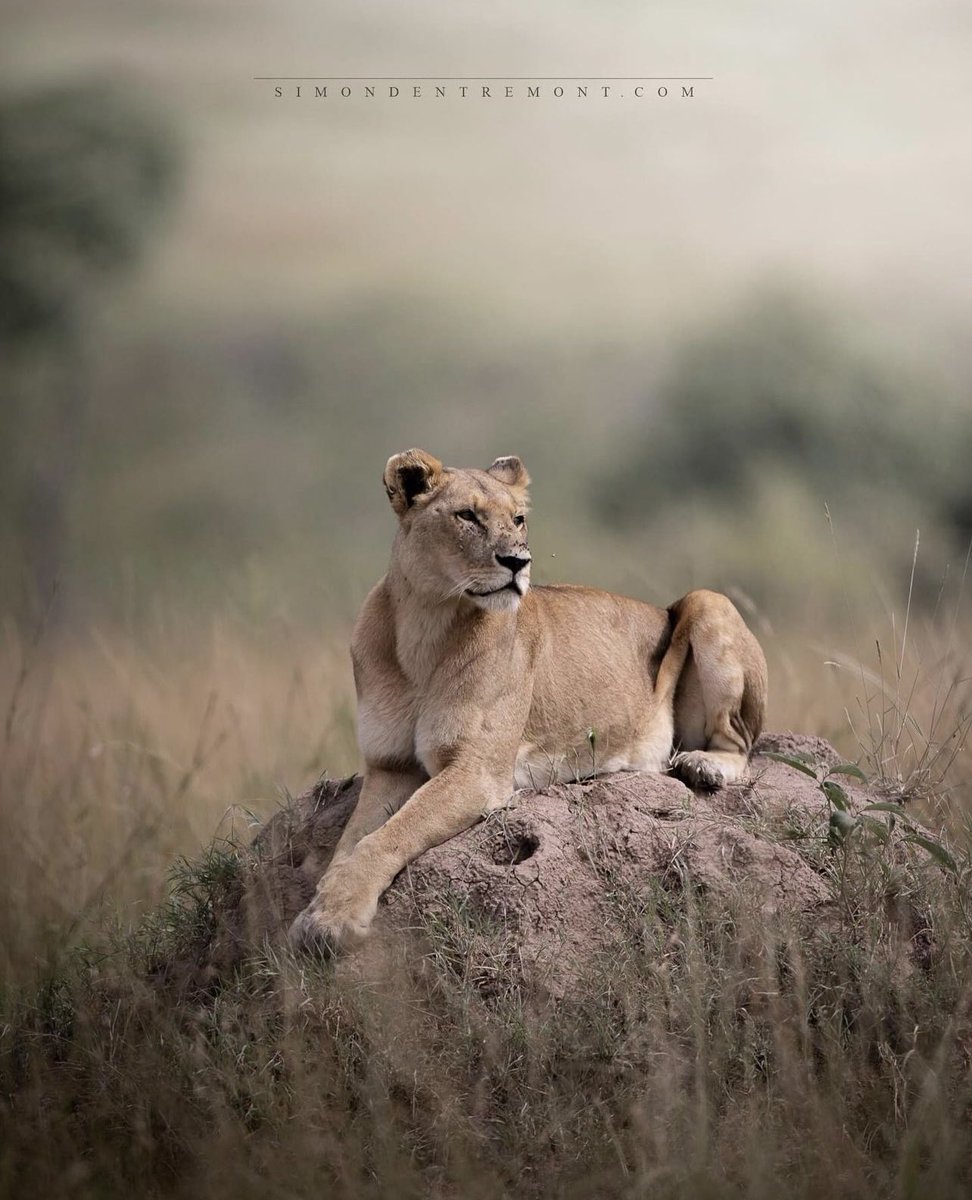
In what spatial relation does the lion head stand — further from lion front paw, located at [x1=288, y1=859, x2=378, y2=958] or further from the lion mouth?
lion front paw, located at [x1=288, y1=859, x2=378, y2=958]

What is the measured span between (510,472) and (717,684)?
5.39 ft

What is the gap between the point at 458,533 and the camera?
6395 mm

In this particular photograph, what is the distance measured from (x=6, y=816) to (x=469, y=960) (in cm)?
353

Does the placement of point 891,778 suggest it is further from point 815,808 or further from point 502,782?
point 502,782

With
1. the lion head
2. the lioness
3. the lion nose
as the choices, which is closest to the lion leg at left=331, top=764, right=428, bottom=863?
the lioness

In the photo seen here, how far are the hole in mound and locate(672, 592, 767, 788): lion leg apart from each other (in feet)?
5.09

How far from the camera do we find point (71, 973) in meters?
7.02

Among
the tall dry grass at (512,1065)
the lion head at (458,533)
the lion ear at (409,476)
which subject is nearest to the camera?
the tall dry grass at (512,1065)

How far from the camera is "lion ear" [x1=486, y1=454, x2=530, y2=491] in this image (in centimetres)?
712

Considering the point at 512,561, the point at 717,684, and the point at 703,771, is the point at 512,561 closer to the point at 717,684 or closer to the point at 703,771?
the point at 703,771

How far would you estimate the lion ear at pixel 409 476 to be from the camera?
6.57 m

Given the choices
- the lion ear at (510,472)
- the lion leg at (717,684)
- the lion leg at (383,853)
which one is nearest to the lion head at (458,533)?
the lion ear at (510,472)

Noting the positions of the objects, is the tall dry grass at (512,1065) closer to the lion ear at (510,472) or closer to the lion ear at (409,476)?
the lion ear at (409,476)

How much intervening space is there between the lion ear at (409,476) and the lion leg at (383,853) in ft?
4.03
